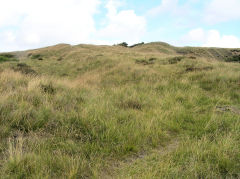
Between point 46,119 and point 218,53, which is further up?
point 218,53

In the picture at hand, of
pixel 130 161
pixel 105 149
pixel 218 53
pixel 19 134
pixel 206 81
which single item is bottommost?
pixel 130 161

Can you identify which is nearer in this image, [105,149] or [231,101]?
[105,149]

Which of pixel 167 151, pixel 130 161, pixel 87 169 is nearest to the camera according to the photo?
pixel 87 169

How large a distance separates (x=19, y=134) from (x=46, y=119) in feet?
1.87

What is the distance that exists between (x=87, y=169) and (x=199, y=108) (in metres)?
3.88

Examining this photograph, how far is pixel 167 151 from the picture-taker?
258 cm

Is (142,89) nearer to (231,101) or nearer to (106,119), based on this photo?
(231,101)

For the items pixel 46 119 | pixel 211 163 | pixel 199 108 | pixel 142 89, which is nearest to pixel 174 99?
pixel 199 108

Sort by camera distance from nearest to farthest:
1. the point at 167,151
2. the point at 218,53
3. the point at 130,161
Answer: the point at 130,161, the point at 167,151, the point at 218,53

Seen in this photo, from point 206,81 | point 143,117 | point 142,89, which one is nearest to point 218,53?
point 206,81

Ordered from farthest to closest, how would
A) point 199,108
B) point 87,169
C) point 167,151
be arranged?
point 199,108 → point 167,151 → point 87,169

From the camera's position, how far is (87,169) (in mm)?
2057

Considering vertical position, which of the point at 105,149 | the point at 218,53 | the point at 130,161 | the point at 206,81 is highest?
the point at 218,53

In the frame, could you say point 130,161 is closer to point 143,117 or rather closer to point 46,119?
point 143,117
